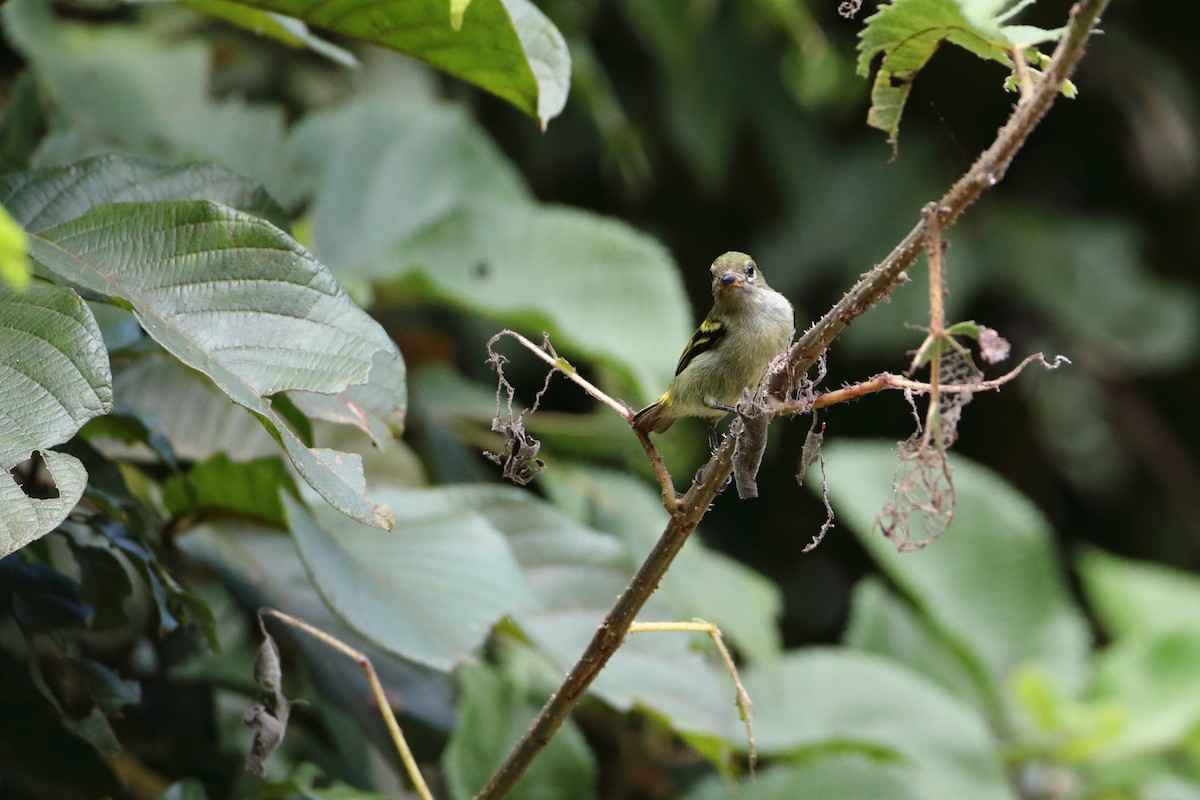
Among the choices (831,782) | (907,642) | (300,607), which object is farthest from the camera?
(907,642)

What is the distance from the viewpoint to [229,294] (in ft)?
4.12

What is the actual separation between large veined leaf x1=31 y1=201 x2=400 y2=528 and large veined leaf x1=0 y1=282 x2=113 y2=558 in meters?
0.06

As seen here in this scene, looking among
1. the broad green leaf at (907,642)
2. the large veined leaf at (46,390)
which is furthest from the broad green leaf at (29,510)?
the broad green leaf at (907,642)

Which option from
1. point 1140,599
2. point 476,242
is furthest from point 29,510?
point 1140,599

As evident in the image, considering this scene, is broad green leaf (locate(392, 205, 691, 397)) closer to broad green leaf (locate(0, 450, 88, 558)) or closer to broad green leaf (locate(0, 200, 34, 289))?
broad green leaf (locate(0, 450, 88, 558))

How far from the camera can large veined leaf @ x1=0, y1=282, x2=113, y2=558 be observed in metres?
1.07

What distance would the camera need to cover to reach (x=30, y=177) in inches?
56.1

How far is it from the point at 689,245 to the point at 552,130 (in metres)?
0.73

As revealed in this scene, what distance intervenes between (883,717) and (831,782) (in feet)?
1.13

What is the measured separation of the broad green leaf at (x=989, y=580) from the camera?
11.8 feet

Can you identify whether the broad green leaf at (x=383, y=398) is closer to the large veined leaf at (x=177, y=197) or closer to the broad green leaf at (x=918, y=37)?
the large veined leaf at (x=177, y=197)

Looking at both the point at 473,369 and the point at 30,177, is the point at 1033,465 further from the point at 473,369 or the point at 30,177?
the point at 30,177

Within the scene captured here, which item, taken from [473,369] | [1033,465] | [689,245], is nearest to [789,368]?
[473,369]

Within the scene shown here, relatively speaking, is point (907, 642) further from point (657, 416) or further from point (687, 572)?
point (657, 416)
